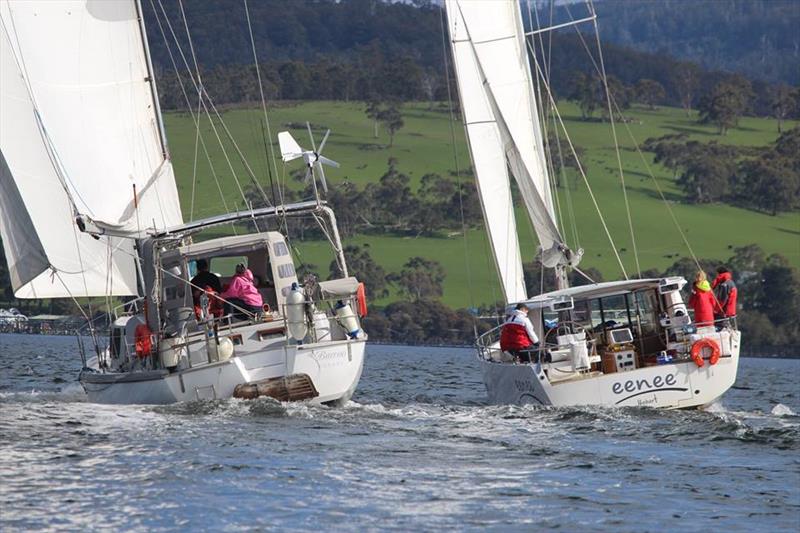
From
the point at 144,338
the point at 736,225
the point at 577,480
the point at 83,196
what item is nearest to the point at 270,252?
the point at 144,338

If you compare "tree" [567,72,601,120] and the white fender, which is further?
"tree" [567,72,601,120]

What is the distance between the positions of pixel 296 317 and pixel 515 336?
4.63 meters

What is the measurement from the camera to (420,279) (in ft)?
400

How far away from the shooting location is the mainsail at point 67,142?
32.6 m

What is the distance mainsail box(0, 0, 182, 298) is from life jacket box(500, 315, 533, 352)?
320 inches

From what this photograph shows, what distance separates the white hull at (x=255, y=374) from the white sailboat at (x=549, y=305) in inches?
145

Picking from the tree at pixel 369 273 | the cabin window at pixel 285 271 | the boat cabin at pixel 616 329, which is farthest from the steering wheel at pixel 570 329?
the tree at pixel 369 273

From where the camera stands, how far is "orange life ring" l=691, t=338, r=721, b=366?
28.0 metres

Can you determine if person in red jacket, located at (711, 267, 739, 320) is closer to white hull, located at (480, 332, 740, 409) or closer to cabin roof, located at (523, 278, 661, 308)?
cabin roof, located at (523, 278, 661, 308)

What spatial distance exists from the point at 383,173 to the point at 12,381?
122 metres

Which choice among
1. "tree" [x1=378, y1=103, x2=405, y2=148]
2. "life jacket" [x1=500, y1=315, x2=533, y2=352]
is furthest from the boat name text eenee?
"tree" [x1=378, y1=103, x2=405, y2=148]

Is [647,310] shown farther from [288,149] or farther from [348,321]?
[288,149]

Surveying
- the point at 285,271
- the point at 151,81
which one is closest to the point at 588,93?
the point at 151,81

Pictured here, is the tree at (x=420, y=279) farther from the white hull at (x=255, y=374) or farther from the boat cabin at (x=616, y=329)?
the white hull at (x=255, y=374)
